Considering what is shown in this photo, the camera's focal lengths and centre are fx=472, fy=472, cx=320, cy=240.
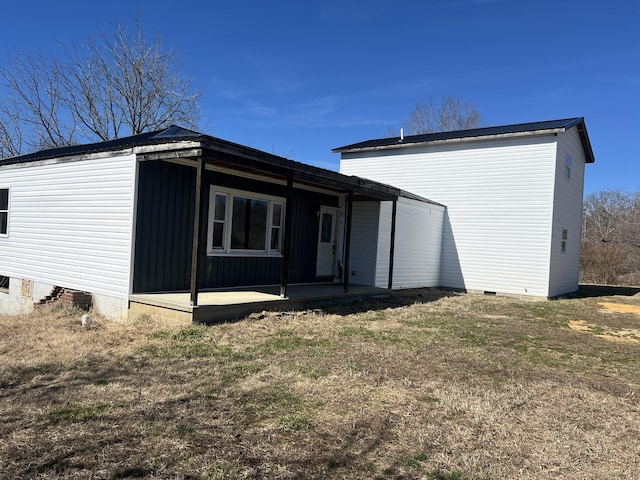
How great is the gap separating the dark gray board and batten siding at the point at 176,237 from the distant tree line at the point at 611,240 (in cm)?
2072

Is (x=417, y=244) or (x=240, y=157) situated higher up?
(x=240, y=157)

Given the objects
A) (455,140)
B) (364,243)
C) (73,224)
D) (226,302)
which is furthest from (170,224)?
(455,140)

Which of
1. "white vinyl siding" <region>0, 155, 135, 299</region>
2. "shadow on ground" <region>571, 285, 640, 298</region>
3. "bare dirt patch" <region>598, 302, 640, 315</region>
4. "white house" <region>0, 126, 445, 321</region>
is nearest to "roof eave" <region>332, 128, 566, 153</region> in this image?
"white house" <region>0, 126, 445, 321</region>

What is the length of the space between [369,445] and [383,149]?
14.6m

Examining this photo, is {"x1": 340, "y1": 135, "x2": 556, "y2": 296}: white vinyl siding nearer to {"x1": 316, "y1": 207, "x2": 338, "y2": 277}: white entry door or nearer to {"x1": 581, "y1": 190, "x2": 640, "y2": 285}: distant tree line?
{"x1": 316, "y1": 207, "x2": 338, "y2": 277}: white entry door

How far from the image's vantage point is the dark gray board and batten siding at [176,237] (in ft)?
26.6

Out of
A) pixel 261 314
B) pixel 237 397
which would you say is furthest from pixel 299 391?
pixel 261 314

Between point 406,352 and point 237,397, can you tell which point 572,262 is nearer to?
point 406,352

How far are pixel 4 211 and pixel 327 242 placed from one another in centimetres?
A: 768

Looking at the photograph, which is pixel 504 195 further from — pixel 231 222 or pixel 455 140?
pixel 231 222

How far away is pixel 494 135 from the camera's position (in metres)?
14.6

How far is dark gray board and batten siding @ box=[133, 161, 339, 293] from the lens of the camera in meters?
8.10

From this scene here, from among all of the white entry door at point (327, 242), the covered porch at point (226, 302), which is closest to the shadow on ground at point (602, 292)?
the white entry door at point (327, 242)

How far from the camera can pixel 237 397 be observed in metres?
4.38
